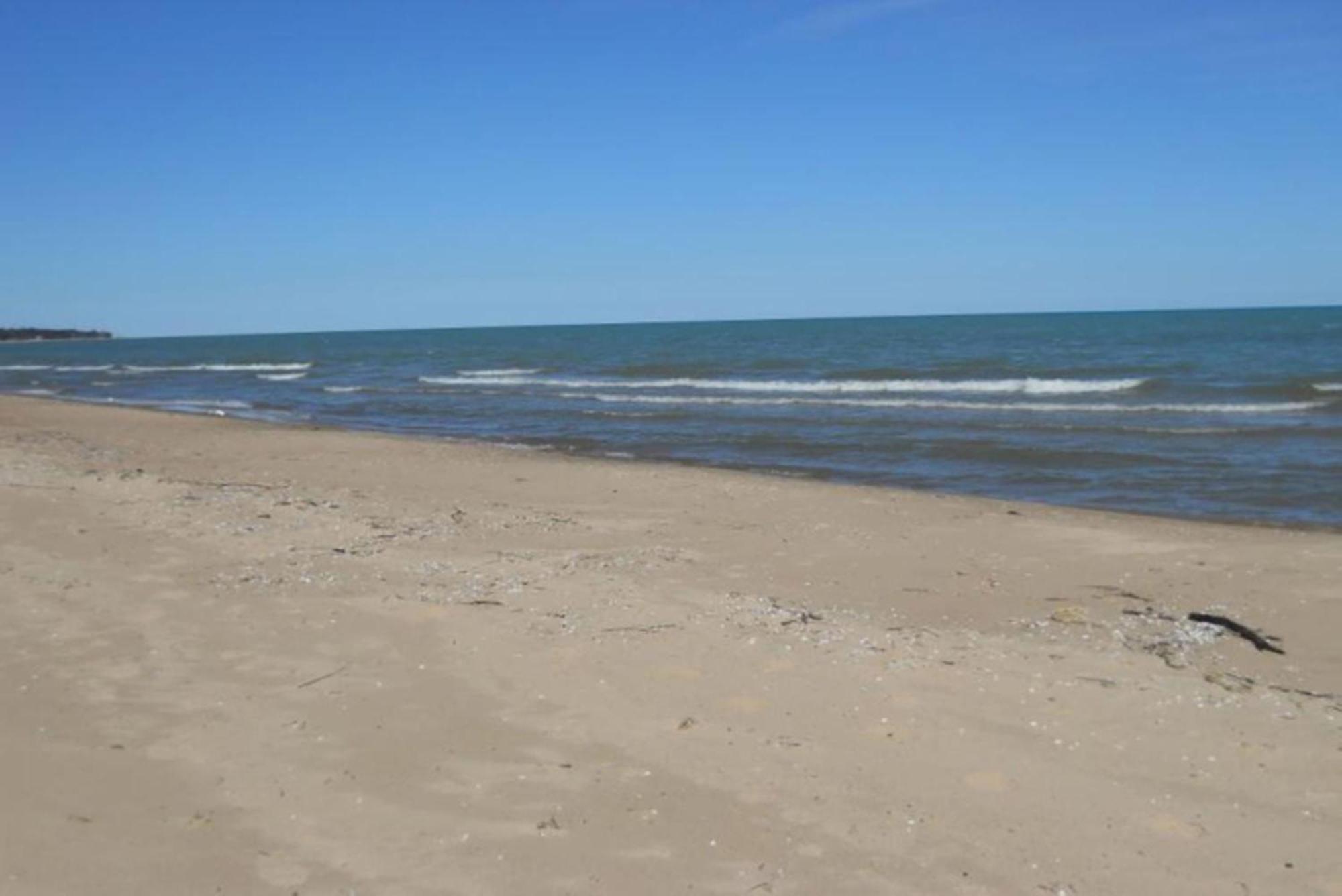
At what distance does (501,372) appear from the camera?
4531 centimetres

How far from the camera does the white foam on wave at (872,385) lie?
96.4 feet

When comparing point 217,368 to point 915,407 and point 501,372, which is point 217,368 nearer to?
point 501,372

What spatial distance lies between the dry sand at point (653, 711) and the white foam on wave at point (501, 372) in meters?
34.0

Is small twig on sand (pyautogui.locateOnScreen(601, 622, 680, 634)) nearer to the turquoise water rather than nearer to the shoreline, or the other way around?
the shoreline

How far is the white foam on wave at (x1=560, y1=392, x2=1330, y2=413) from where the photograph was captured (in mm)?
23266

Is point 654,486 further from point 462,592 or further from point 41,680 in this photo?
point 41,680

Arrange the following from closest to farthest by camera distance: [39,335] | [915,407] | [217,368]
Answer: [915,407] < [217,368] < [39,335]

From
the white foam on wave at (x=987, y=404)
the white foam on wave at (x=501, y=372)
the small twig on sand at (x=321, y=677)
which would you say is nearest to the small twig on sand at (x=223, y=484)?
the small twig on sand at (x=321, y=677)

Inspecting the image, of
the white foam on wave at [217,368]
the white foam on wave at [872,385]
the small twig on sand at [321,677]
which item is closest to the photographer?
the small twig on sand at [321,677]

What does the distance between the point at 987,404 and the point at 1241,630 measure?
1917 cm

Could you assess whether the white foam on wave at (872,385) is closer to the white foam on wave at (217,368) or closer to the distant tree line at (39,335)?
the white foam on wave at (217,368)

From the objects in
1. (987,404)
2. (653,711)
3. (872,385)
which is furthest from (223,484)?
(872,385)

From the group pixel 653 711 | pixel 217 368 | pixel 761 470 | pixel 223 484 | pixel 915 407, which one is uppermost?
pixel 217 368

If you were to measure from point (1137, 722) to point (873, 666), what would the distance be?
132 centimetres
